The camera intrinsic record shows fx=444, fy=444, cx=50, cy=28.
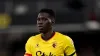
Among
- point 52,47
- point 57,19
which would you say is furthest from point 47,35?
point 57,19

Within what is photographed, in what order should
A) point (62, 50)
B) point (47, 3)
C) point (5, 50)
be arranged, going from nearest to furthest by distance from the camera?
point (62, 50) → point (47, 3) → point (5, 50)

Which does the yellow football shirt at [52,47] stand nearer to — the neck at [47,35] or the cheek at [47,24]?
the neck at [47,35]

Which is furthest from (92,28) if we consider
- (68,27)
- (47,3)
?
(47,3)

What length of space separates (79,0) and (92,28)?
927 millimetres

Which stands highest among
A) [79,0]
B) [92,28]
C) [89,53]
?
[79,0]

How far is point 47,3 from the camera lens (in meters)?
13.2

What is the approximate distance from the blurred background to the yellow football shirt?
661cm

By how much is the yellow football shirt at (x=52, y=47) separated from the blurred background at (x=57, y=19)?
661 centimetres

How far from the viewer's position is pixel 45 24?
6.25 metres

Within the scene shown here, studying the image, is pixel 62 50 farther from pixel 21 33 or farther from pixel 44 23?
pixel 21 33

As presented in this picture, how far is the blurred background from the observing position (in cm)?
1319

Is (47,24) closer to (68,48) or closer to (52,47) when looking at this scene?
(52,47)

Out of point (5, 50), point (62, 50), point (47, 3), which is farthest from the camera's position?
point (5, 50)

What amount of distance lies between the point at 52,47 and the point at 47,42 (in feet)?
0.39
